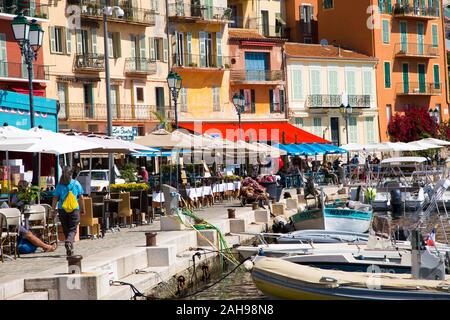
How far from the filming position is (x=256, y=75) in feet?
219

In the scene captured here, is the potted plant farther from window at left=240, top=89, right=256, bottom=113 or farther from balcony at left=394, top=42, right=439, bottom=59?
balcony at left=394, top=42, right=439, bottom=59


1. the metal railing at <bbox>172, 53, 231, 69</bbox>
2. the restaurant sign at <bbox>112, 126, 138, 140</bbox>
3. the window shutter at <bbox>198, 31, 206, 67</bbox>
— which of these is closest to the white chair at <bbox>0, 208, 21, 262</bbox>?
the restaurant sign at <bbox>112, 126, 138, 140</bbox>

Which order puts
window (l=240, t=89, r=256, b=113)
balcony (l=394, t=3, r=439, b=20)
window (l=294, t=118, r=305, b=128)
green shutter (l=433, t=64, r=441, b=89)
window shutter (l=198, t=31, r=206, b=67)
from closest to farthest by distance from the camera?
window shutter (l=198, t=31, r=206, b=67) → window (l=240, t=89, r=256, b=113) → window (l=294, t=118, r=305, b=128) → balcony (l=394, t=3, r=439, b=20) → green shutter (l=433, t=64, r=441, b=89)

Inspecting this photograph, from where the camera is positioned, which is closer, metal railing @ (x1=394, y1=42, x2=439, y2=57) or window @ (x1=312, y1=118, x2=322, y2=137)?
window @ (x1=312, y1=118, x2=322, y2=137)

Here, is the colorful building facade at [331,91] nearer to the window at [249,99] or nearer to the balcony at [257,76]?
the balcony at [257,76]

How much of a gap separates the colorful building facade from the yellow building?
12852 millimetres

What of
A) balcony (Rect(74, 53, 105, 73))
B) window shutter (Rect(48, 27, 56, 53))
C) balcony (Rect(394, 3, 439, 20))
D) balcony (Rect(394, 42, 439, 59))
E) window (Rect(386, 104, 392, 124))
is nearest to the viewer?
window shutter (Rect(48, 27, 56, 53))

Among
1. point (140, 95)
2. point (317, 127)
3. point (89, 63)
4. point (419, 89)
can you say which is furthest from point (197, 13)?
point (419, 89)

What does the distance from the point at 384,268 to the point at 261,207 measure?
13.6m

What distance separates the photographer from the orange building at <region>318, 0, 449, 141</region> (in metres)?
75.9

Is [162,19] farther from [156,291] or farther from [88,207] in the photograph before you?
[156,291]

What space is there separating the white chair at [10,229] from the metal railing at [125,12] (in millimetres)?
35316

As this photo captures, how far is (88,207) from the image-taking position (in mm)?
21922
